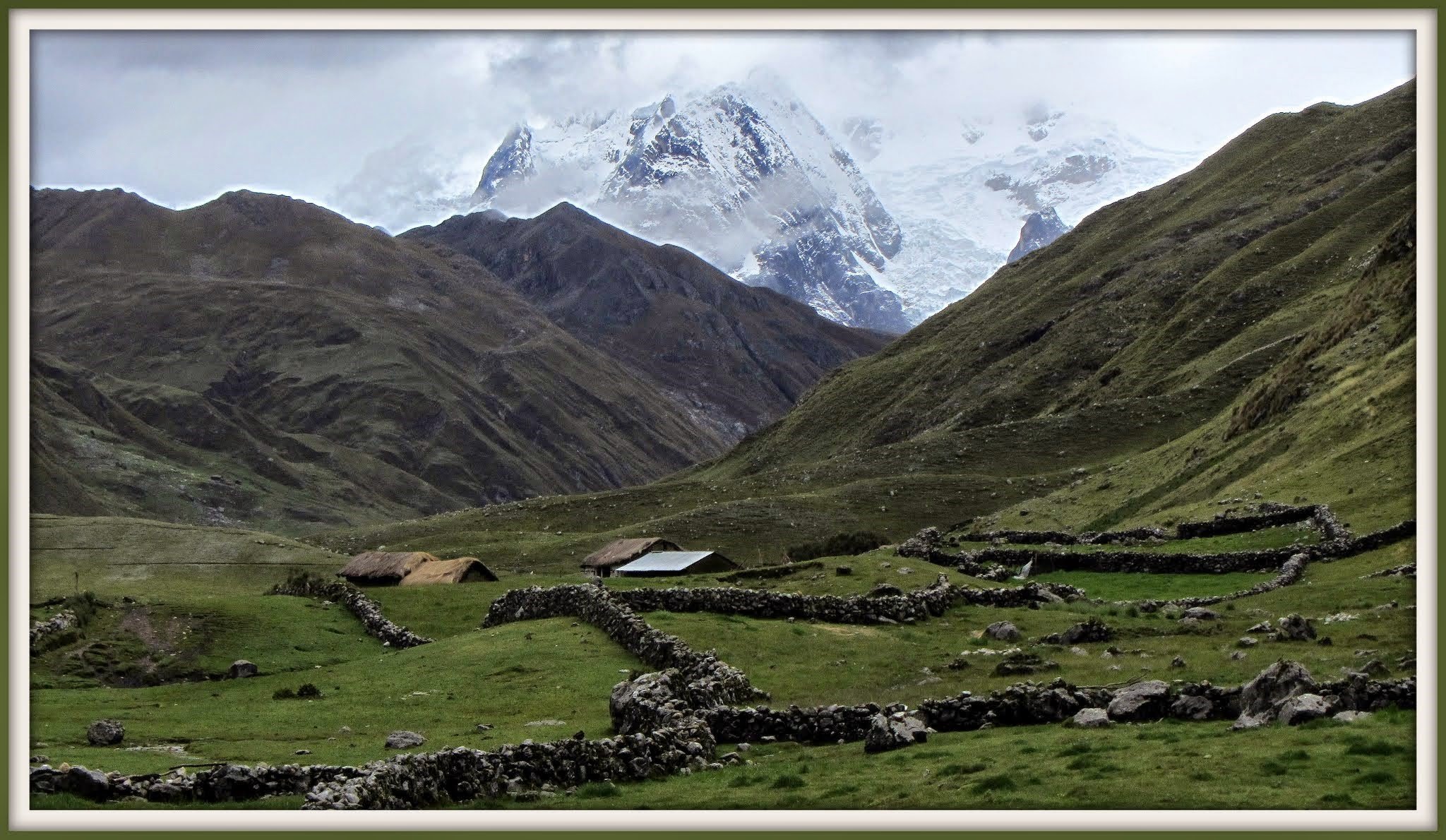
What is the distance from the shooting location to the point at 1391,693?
24.0m

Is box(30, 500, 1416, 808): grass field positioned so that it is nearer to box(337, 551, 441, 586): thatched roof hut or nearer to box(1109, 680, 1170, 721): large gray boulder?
box(1109, 680, 1170, 721): large gray boulder

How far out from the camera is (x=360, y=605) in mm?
55375

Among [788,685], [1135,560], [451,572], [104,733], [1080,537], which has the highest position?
[1080,537]

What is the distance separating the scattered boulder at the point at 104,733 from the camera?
2953 centimetres

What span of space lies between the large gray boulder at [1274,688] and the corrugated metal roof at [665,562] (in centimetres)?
4761

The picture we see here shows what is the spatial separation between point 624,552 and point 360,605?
27.0 meters

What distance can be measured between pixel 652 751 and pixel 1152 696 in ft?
31.7

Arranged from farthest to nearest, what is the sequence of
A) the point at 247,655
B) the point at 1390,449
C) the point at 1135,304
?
the point at 1135,304 < the point at 1390,449 < the point at 247,655

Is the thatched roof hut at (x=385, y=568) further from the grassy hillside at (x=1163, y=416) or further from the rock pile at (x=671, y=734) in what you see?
the rock pile at (x=671, y=734)

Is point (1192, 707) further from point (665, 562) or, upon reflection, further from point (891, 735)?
point (665, 562)

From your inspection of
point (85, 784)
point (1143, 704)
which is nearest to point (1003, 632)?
point (1143, 704)

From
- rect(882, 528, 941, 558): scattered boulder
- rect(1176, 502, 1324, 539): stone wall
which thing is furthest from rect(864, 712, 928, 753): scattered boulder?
rect(882, 528, 941, 558): scattered boulder

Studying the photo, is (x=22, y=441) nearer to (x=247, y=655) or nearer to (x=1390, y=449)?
(x=247, y=655)

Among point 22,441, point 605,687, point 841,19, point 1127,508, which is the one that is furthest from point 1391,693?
point 1127,508
